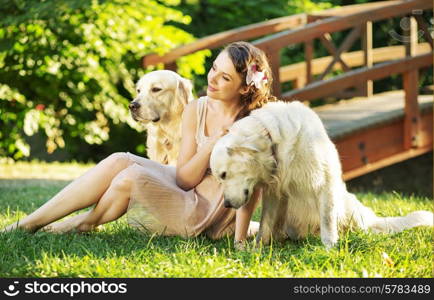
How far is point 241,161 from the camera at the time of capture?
10.8 feet

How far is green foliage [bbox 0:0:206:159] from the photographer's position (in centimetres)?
779

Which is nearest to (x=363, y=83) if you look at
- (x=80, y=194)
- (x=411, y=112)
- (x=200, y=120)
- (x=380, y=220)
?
(x=411, y=112)

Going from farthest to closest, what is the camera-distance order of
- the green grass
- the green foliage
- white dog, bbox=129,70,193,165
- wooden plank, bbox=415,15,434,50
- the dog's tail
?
wooden plank, bbox=415,15,434,50, the green foliage, white dog, bbox=129,70,193,165, the dog's tail, the green grass

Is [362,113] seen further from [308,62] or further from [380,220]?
[380,220]

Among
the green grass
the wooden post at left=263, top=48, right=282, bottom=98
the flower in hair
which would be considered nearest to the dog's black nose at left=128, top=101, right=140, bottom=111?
the green grass

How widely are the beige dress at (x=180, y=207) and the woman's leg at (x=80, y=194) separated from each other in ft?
0.43

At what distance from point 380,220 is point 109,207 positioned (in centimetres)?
160

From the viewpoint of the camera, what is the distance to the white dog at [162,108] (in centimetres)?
486

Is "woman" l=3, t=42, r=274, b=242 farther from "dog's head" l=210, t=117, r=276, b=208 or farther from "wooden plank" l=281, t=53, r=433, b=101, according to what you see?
"wooden plank" l=281, t=53, r=433, b=101

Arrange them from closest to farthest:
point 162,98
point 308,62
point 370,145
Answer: point 162,98
point 370,145
point 308,62

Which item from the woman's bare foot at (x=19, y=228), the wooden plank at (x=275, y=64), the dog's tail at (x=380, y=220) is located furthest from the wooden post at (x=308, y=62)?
the woman's bare foot at (x=19, y=228)

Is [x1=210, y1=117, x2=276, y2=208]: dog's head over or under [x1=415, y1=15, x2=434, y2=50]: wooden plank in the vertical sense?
under

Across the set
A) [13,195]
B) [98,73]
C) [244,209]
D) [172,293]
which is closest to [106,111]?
[98,73]

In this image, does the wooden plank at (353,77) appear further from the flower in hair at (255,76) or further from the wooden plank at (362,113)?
the flower in hair at (255,76)
